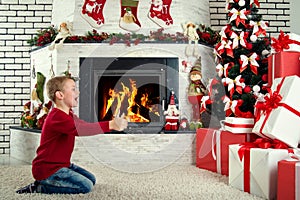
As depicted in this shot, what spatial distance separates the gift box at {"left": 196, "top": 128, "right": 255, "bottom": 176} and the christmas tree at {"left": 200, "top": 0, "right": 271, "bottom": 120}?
0.17 metres

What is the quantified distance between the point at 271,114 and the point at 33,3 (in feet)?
9.82

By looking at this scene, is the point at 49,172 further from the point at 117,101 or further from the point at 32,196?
the point at 117,101

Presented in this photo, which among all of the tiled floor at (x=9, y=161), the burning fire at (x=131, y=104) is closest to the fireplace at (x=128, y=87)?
the burning fire at (x=131, y=104)

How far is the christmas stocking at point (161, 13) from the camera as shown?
387cm

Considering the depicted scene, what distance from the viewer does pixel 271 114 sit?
7.69ft

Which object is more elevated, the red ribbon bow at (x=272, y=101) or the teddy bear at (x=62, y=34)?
the teddy bear at (x=62, y=34)

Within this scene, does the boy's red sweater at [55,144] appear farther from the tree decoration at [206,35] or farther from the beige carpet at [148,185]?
the tree decoration at [206,35]

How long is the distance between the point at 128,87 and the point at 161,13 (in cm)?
77

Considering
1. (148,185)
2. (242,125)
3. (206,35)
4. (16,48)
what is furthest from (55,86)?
(16,48)

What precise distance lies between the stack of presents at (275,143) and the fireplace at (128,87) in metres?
1.18

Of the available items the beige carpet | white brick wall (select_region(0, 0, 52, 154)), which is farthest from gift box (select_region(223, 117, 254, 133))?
white brick wall (select_region(0, 0, 52, 154))

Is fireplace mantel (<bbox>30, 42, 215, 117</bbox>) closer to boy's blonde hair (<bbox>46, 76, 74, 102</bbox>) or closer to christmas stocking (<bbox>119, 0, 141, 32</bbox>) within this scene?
christmas stocking (<bbox>119, 0, 141, 32</bbox>)

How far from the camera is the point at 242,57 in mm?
2984

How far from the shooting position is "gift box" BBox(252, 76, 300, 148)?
7.45 ft
